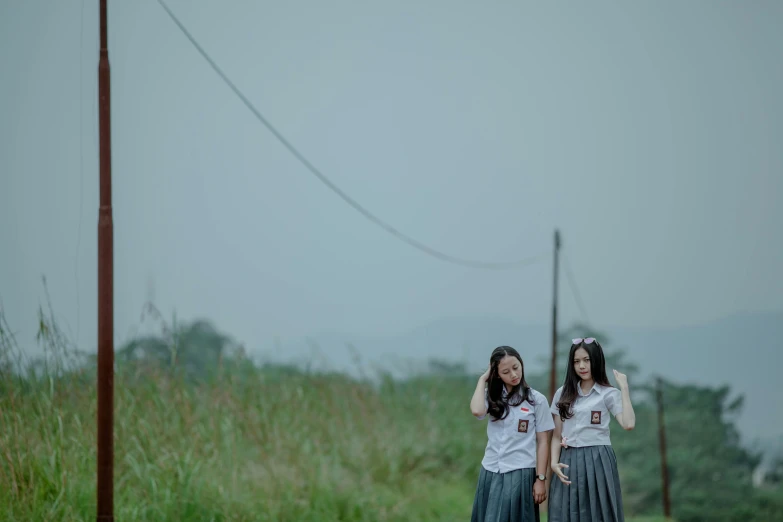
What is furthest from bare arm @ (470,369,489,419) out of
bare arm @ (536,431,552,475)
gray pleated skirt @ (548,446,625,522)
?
gray pleated skirt @ (548,446,625,522)

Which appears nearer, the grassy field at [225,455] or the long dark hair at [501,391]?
the long dark hair at [501,391]

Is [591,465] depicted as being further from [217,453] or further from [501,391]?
[217,453]

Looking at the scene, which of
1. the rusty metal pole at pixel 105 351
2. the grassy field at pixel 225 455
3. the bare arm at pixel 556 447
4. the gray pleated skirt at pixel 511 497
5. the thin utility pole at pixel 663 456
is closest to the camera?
the gray pleated skirt at pixel 511 497

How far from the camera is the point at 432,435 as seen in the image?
55.2ft

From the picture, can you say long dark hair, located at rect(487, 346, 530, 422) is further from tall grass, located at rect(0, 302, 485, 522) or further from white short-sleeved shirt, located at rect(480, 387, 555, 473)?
tall grass, located at rect(0, 302, 485, 522)

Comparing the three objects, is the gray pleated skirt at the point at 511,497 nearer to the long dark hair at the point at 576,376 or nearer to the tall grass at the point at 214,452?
the long dark hair at the point at 576,376

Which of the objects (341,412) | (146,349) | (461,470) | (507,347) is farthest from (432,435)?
(507,347)

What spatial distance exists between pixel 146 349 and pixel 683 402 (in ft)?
111

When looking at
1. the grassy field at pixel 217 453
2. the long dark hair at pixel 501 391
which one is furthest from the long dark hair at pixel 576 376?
the grassy field at pixel 217 453

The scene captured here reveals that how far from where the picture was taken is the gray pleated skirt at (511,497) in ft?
19.7

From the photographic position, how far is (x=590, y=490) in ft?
19.7

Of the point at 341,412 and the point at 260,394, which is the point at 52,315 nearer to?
the point at 260,394

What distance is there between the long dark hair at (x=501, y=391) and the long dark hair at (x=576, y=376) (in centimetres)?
27

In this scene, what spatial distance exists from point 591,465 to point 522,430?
19.1 inches
